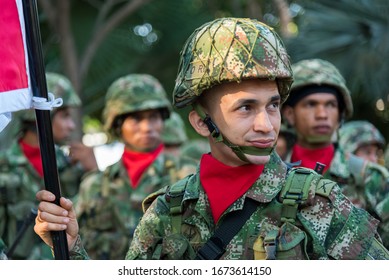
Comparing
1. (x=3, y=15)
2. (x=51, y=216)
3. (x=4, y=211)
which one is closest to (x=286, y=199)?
(x=51, y=216)

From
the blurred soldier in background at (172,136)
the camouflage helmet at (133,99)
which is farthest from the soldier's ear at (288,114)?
the blurred soldier in background at (172,136)

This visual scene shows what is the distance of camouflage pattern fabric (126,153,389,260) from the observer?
453cm

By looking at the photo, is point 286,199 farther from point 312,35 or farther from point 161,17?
point 161,17

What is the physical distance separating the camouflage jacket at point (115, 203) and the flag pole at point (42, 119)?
4.67 m

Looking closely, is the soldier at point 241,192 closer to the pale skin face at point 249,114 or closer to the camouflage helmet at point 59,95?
the pale skin face at point 249,114

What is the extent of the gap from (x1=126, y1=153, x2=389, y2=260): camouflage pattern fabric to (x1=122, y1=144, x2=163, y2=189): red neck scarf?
4.58m

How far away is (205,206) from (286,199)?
44 centimetres

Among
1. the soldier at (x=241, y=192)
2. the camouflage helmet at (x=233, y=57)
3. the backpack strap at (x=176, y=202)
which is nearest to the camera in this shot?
the soldier at (x=241, y=192)

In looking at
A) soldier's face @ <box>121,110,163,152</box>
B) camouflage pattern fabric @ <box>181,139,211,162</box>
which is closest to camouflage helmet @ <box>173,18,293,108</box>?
soldier's face @ <box>121,110,163,152</box>

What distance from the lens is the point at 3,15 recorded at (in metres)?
4.79

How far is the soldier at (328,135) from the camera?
732cm

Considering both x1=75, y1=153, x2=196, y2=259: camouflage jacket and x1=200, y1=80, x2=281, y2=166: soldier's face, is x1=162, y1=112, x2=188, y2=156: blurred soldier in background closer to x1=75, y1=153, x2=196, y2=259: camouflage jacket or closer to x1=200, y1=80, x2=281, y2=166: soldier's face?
x1=75, y1=153, x2=196, y2=259: camouflage jacket

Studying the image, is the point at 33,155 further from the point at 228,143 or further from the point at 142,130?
the point at 228,143

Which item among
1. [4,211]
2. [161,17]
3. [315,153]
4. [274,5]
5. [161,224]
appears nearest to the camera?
[161,224]
